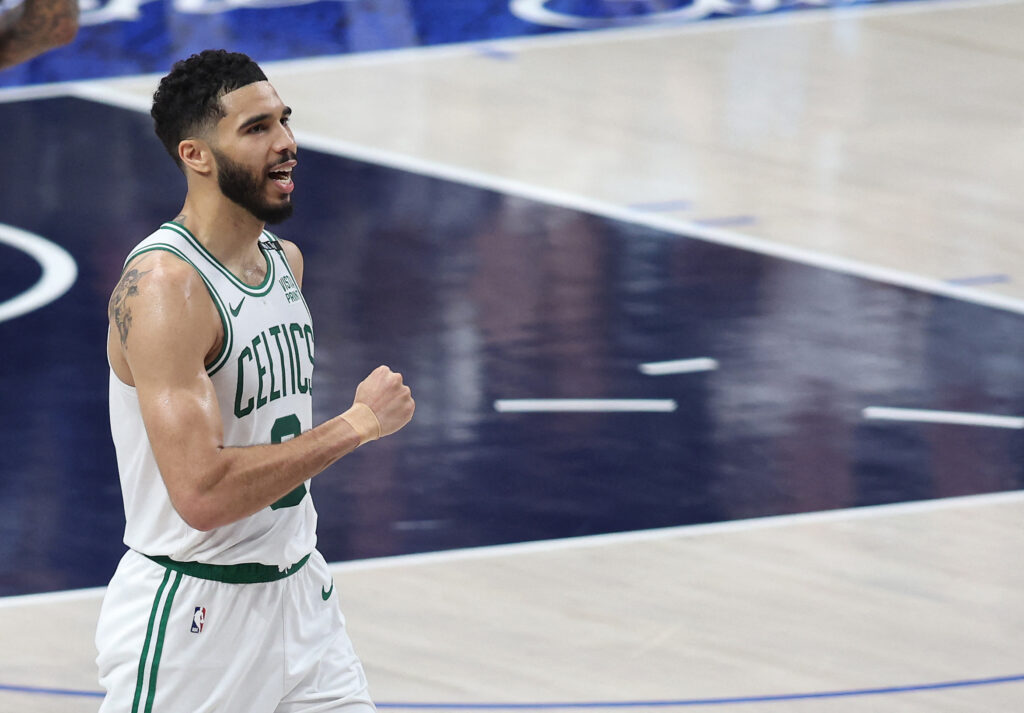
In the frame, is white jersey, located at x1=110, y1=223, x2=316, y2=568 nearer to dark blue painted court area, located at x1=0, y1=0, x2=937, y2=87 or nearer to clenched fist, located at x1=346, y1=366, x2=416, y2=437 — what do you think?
clenched fist, located at x1=346, y1=366, x2=416, y2=437

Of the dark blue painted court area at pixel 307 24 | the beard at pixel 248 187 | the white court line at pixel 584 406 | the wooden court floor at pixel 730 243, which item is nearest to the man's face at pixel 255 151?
the beard at pixel 248 187

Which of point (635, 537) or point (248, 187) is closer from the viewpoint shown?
point (248, 187)

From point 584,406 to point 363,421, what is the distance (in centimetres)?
460

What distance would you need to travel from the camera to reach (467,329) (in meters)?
9.07

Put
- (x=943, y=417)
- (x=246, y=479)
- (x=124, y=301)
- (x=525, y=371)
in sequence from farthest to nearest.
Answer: (x=525, y=371), (x=943, y=417), (x=124, y=301), (x=246, y=479)

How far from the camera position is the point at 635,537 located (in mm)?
6801

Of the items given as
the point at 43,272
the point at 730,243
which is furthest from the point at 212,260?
the point at 730,243

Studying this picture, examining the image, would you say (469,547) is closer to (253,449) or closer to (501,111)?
(253,449)

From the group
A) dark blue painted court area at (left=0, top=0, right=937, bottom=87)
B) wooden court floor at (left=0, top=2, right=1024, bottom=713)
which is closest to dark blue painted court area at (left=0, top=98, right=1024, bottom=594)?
wooden court floor at (left=0, top=2, right=1024, bottom=713)

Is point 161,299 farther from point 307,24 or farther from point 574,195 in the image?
point 307,24

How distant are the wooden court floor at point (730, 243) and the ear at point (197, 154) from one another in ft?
7.49

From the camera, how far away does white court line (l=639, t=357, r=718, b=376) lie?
854cm

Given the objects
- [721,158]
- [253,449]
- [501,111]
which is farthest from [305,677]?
[501,111]

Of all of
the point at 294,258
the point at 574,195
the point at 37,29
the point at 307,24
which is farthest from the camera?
the point at 307,24
